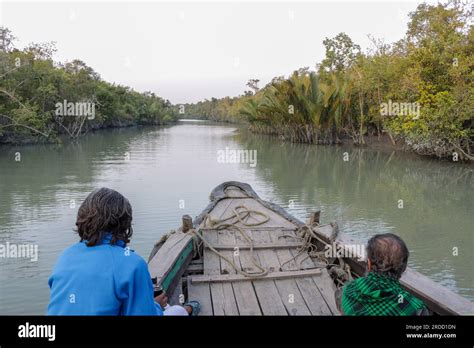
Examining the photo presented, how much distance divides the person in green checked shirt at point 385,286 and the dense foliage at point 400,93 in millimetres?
14894

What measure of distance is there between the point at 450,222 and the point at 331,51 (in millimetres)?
24568

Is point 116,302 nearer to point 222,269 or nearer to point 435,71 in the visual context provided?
point 222,269

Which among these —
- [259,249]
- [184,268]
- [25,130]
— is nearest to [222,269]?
[184,268]

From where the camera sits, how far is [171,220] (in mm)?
8023

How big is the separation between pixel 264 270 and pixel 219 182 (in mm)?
8817

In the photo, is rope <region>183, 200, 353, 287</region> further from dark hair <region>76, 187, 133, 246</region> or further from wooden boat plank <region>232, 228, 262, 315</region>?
dark hair <region>76, 187, 133, 246</region>

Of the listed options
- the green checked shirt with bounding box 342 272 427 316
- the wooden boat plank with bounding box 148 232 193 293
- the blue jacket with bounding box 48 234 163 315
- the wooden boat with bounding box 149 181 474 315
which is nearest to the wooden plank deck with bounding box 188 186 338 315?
the wooden boat with bounding box 149 181 474 315

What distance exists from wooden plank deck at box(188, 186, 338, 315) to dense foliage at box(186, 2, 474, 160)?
13032 millimetres

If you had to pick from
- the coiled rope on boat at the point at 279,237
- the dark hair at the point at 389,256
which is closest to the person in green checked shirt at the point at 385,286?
the dark hair at the point at 389,256

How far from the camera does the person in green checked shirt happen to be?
2.00 meters

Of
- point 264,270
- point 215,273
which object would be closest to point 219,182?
point 215,273

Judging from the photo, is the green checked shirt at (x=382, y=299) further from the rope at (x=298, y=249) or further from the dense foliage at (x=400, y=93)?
the dense foliage at (x=400, y=93)

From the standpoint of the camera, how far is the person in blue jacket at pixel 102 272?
1619 mm

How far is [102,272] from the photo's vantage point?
5.30ft
